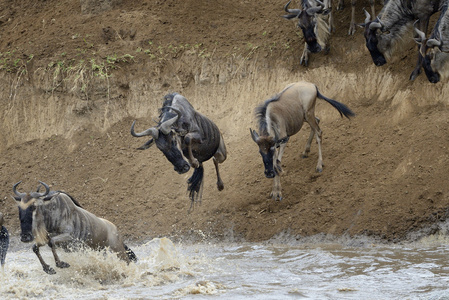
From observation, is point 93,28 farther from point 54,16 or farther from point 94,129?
point 94,129

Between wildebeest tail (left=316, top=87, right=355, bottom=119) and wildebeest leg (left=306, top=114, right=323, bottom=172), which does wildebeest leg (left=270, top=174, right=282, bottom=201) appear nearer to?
wildebeest leg (left=306, top=114, right=323, bottom=172)

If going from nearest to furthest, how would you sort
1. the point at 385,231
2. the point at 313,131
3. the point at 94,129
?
the point at 385,231
the point at 313,131
the point at 94,129

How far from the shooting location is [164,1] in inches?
724

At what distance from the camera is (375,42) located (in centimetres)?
1394

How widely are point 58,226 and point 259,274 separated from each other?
2917 millimetres

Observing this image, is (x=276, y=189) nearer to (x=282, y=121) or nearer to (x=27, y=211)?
(x=282, y=121)

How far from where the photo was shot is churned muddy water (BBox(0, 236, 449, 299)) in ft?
26.3

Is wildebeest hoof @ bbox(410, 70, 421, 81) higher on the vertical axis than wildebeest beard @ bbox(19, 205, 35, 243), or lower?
higher

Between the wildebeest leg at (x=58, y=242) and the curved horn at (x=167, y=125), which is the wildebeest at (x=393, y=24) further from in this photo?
the wildebeest leg at (x=58, y=242)

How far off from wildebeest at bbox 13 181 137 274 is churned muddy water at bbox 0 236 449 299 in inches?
10.1

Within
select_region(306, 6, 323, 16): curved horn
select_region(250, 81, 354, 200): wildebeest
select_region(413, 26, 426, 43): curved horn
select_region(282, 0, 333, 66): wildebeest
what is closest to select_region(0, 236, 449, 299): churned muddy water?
select_region(250, 81, 354, 200): wildebeest

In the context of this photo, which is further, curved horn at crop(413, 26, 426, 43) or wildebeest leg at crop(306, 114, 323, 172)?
curved horn at crop(413, 26, 426, 43)

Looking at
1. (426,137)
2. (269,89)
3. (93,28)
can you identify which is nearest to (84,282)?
(426,137)

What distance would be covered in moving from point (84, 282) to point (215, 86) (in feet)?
26.5
